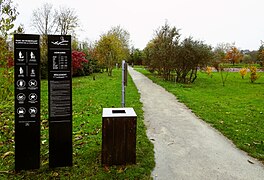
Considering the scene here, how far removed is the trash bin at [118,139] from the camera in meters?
3.97

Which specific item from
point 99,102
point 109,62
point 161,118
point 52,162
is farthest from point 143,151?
point 109,62

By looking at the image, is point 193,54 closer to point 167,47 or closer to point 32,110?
point 167,47

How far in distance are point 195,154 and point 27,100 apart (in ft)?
10.8

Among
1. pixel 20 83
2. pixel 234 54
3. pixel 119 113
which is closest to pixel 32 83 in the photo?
pixel 20 83

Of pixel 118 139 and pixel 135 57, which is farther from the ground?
pixel 135 57

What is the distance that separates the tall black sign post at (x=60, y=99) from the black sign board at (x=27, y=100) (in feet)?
0.72

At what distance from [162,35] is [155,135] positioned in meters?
16.7

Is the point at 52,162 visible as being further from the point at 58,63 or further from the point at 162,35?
the point at 162,35

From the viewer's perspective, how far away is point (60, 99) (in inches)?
151

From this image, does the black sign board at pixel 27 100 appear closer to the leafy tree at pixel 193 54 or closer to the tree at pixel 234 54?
the leafy tree at pixel 193 54

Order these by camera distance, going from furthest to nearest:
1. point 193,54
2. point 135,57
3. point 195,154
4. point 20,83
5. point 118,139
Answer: point 135,57 → point 193,54 → point 195,154 → point 118,139 → point 20,83

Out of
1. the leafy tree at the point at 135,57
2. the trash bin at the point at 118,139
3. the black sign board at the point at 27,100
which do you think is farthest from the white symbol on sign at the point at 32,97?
the leafy tree at the point at 135,57

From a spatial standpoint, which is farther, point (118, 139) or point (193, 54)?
point (193, 54)

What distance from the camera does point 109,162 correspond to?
4.04 meters
